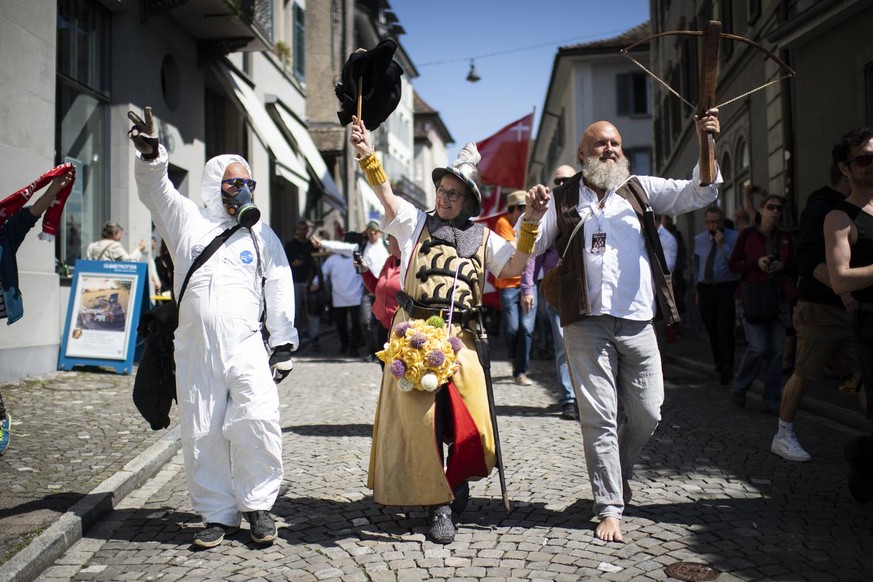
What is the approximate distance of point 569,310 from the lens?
15.4 feet

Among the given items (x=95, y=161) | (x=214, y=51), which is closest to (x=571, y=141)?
(x=214, y=51)

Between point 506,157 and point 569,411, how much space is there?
8.19 metres

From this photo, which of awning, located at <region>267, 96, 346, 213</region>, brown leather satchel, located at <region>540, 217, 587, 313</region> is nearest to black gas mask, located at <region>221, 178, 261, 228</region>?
brown leather satchel, located at <region>540, 217, 587, 313</region>

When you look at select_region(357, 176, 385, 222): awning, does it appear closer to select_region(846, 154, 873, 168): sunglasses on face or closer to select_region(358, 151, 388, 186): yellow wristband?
select_region(358, 151, 388, 186): yellow wristband

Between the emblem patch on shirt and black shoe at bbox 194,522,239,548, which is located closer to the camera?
black shoe at bbox 194,522,239,548

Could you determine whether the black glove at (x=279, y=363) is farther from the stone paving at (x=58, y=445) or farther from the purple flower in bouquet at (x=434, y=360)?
the stone paving at (x=58, y=445)

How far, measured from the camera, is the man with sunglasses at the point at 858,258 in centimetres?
460

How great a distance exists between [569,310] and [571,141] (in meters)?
38.1

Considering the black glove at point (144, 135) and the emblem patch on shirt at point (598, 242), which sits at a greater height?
the black glove at point (144, 135)

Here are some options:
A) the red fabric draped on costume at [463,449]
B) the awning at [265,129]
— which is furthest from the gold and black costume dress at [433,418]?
the awning at [265,129]

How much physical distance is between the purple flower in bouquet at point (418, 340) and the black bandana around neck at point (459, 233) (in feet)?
1.78

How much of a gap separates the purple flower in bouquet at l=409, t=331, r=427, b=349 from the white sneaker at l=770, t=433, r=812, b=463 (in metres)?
3.10

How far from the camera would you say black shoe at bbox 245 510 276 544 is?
4.39 m

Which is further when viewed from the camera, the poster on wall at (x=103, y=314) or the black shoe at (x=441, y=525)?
the poster on wall at (x=103, y=314)
